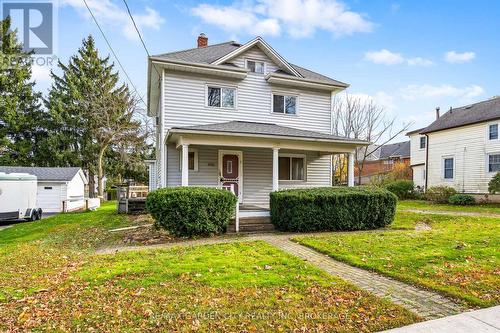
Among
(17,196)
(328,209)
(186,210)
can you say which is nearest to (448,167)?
(328,209)

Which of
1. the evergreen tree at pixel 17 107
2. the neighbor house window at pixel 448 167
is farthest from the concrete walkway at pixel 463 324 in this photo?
the evergreen tree at pixel 17 107

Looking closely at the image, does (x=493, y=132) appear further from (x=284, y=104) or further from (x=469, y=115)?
(x=284, y=104)

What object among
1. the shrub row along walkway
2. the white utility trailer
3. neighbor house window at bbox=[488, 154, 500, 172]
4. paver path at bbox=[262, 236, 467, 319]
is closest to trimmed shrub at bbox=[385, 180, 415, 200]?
neighbor house window at bbox=[488, 154, 500, 172]

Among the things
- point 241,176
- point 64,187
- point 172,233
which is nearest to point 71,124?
point 64,187

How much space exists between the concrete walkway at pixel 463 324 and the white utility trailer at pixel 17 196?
1791 cm

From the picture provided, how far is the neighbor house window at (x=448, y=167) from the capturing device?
22.0 m

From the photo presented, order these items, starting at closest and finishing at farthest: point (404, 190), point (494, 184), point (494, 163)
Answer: point (494, 184), point (494, 163), point (404, 190)

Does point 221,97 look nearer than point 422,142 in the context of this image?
Yes

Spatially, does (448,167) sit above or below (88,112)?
below

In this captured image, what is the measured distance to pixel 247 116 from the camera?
522 inches

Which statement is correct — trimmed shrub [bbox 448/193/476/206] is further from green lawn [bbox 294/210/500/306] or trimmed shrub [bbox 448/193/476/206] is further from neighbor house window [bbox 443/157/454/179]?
green lawn [bbox 294/210/500/306]

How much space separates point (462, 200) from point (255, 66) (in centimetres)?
1547

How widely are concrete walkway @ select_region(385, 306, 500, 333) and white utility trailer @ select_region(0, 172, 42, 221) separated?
17912 millimetres

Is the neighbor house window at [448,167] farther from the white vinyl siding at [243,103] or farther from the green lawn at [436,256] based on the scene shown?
the green lawn at [436,256]
